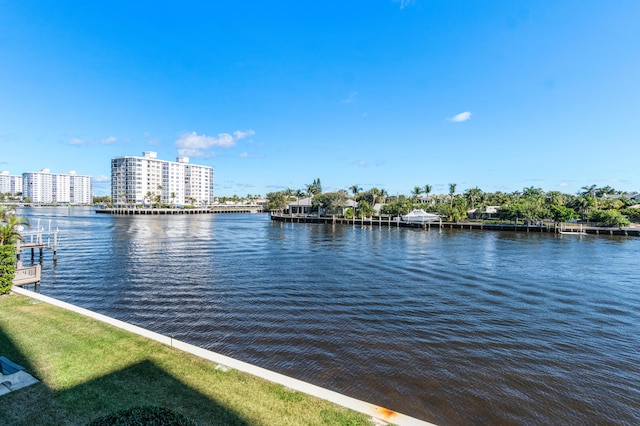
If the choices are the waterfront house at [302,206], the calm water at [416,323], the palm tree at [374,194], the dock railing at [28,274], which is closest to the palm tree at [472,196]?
the palm tree at [374,194]

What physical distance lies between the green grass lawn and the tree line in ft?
246

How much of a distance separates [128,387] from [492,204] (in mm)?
128932

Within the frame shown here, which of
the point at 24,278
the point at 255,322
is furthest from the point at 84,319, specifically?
the point at 24,278

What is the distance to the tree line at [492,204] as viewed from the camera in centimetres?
6875

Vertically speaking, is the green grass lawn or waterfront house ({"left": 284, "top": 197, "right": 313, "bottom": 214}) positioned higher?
waterfront house ({"left": 284, "top": 197, "right": 313, "bottom": 214})

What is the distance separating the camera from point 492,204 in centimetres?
11794

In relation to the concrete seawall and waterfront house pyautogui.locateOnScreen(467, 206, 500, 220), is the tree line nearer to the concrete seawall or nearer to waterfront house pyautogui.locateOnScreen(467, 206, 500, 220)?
waterfront house pyautogui.locateOnScreen(467, 206, 500, 220)

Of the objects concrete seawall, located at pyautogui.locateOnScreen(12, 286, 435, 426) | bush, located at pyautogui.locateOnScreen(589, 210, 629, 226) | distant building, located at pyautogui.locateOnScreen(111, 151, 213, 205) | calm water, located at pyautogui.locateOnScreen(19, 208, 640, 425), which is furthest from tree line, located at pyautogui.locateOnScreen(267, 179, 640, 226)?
distant building, located at pyautogui.locateOnScreen(111, 151, 213, 205)

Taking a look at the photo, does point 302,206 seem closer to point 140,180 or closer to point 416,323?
point 416,323

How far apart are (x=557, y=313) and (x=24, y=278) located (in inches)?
989

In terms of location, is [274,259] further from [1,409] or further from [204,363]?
[1,409]

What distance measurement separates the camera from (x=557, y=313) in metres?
15.4

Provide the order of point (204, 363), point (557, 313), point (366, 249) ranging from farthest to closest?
1. point (366, 249)
2. point (557, 313)
3. point (204, 363)

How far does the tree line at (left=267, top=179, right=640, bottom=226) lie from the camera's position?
68.8 metres
